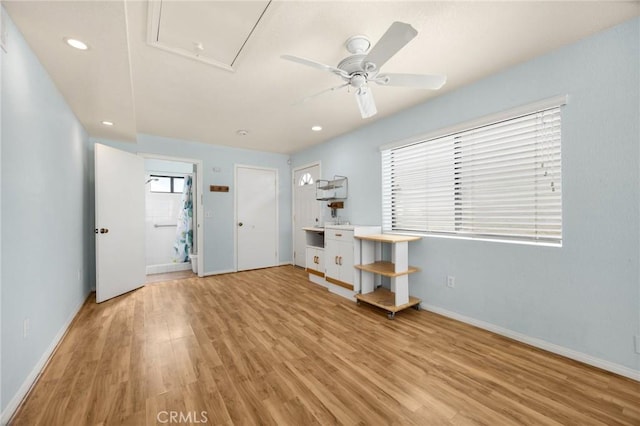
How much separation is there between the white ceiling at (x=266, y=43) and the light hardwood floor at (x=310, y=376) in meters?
2.28

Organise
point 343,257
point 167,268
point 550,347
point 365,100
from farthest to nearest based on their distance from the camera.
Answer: point 167,268, point 343,257, point 365,100, point 550,347

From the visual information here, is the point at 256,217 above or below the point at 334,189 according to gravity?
below

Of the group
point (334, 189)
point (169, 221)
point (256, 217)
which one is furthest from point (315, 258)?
point (169, 221)

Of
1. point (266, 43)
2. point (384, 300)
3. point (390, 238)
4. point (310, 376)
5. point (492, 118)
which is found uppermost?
point (266, 43)

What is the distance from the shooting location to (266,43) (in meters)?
1.87

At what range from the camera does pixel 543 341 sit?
2.05 meters

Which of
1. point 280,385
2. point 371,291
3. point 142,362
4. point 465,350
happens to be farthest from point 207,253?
point 465,350

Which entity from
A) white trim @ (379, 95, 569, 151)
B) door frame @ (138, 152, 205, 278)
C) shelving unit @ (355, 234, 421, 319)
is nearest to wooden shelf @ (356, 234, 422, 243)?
shelving unit @ (355, 234, 421, 319)

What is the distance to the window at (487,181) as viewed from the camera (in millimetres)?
2094

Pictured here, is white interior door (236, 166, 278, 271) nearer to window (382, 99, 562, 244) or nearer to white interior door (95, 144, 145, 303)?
white interior door (95, 144, 145, 303)

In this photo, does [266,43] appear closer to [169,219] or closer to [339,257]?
[339,257]

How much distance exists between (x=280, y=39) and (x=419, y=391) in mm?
2592

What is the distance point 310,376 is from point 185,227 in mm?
4516

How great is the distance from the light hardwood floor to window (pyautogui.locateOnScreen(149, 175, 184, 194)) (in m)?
3.53
